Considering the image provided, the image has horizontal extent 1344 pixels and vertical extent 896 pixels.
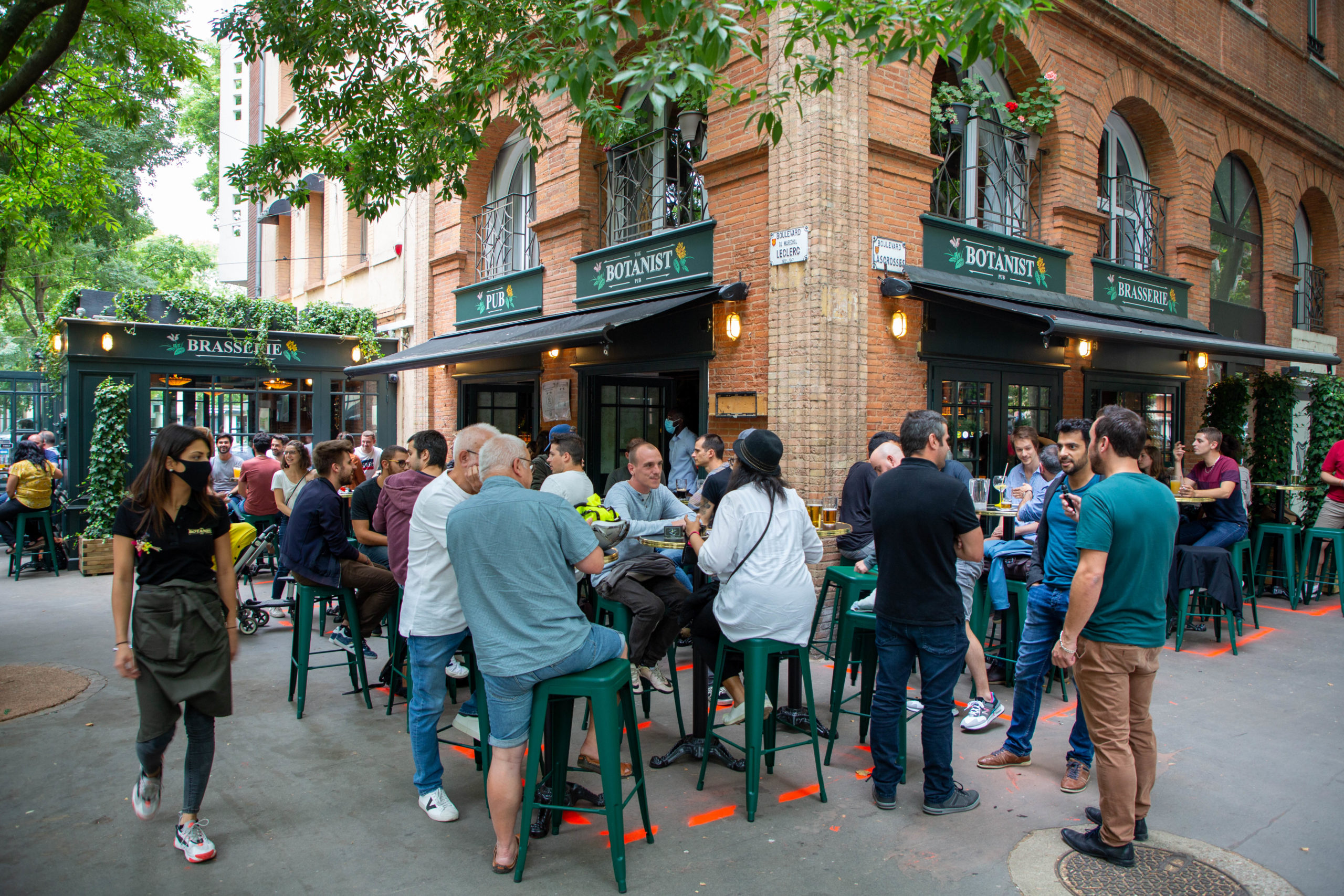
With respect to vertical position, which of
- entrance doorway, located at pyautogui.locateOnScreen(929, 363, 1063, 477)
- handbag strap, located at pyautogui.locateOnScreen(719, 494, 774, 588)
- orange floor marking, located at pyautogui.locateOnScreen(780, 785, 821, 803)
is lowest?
orange floor marking, located at pyautogui.locateOnScreen(780, 785, 821, 803)

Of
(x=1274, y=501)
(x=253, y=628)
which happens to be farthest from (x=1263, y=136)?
(x=253, y=628)

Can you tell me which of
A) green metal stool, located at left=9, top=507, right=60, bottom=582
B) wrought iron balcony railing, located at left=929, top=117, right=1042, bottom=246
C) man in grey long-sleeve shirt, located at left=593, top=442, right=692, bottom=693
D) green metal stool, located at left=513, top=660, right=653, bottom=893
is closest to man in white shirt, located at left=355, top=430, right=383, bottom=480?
green metal stool, located at left=9, top=507, right=60, bottom=582

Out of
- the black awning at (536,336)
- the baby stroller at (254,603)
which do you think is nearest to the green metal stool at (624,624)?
the black awning at (536,336)

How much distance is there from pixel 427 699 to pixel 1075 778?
3.39 metres

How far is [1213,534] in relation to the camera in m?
7.59

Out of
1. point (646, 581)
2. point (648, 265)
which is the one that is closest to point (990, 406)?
point (648, 265)

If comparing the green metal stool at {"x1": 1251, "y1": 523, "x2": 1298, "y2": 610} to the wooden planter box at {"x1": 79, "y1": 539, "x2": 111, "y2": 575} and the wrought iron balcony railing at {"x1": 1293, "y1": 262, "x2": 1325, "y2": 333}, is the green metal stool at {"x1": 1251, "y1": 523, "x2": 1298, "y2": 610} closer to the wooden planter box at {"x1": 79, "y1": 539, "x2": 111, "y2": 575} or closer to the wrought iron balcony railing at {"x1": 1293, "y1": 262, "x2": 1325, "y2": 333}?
→ the wrought iron balcony railing at {"x1": 1293, "y1": 262, "x2": 1325, "y2": 333}

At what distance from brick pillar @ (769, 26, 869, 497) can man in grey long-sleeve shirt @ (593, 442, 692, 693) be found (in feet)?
7.59

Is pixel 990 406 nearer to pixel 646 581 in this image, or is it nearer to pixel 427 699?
pixel 646 581

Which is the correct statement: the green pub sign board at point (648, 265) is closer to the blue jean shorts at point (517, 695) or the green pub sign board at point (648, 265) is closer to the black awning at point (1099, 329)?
the black awning at point (1099, 329)

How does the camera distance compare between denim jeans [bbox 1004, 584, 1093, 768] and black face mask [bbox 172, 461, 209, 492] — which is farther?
denim jeans [bbox 1004, 584, 1093, 768]

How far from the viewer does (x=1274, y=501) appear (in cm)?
1009

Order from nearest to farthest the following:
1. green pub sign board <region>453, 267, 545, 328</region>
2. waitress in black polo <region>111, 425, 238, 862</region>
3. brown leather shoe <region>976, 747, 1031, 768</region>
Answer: waitress in black polo <region>111, 425, 238, 862</region> → brown leather shoe <region>976, 747, 1031, 768</region> → green pub sign board <region>453, 267, 545, 328</region>

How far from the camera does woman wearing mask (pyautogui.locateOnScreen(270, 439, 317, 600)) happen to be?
26.2 ft
